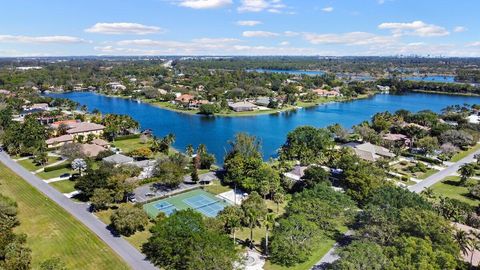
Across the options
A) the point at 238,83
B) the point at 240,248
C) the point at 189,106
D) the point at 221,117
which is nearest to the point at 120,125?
the point at 221,117

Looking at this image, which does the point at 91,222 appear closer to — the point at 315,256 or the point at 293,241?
the point at 293,241

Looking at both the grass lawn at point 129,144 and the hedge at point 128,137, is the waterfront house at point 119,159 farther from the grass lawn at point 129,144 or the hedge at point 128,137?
the hedge at point 128,137

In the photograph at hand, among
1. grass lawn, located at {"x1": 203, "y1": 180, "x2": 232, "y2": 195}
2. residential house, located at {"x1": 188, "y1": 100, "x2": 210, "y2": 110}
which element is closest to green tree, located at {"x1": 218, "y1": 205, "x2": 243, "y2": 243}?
grass lawn, located at {"x1": 203, "y1": 180, "x2": 232, "y2": 195}

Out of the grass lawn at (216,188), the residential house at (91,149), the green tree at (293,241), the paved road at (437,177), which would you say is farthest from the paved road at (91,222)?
the paved road at (437,177)

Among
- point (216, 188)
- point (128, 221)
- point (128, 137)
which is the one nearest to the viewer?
point (128, 221)

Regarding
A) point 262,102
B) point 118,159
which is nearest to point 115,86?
point 262,102

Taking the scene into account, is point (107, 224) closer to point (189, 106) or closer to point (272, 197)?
point (272, 197)
